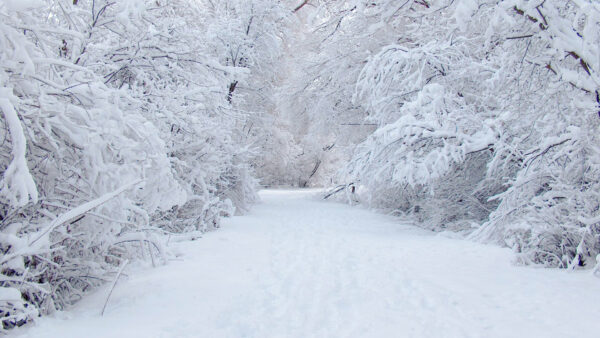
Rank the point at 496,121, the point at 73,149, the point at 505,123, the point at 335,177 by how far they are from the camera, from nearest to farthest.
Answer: the point at 73,149
the point at 496,121
the point at 505,123
the point at 335,177

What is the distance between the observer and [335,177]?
9.98m

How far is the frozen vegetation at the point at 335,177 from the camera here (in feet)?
11.1

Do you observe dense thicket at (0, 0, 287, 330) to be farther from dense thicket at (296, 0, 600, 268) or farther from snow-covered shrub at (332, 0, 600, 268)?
snow-covered shrub at (332, 0, 600, 268)

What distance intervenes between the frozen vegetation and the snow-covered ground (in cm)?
3

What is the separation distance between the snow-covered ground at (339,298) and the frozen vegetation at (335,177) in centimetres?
3

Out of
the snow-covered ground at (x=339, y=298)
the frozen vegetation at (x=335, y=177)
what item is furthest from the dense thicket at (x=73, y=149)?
the snow-covered ground at (x=339, y=298)

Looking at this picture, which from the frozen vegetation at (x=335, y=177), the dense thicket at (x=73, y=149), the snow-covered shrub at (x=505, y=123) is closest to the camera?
the dense thicket at (x=73, y=149)

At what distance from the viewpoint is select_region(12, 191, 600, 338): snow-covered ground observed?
3.39 m

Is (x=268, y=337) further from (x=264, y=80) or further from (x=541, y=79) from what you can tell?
(x=264, y=80)

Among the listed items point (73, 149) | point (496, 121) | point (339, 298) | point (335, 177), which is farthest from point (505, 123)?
point (73, 149)

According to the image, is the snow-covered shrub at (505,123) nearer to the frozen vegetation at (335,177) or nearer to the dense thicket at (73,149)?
the frozen vegetation at (335,177)

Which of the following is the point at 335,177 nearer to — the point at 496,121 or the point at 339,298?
the point at 496,121

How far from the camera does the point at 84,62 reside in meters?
4.60

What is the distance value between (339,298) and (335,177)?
229 inches
